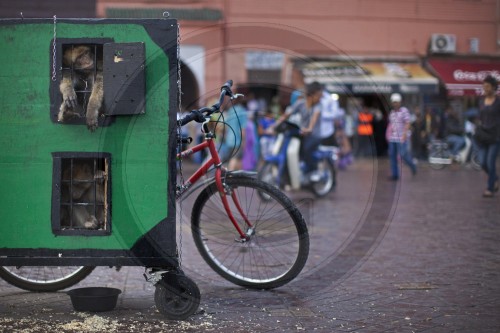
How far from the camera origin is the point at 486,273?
5816 mm

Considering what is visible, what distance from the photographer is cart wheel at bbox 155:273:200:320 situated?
4469 mm

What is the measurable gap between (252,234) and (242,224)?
0.31ft

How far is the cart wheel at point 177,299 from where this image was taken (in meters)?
4.47

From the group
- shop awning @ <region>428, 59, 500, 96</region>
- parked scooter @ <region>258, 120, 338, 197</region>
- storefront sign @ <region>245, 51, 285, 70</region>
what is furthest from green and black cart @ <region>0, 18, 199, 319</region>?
shop awning @ <region>428, 59, 500, 96</region>

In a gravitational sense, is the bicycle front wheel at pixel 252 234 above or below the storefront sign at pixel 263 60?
below

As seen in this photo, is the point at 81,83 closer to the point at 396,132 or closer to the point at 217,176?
the point at 217,176

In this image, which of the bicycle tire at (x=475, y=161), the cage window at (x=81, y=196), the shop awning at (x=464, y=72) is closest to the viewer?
the cage window at (x=81, y=196)

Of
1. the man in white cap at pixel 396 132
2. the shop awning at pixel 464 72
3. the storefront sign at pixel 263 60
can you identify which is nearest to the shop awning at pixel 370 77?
the shop awning at pixel 464 72

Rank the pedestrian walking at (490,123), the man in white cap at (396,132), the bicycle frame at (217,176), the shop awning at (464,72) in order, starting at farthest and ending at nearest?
the shop awning at (464,72)
the man in white cap at (396,132)
the pedestrian walking at (490,123)
the bicycle frame at (217,176)

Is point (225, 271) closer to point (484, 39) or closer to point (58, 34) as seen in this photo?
point (58, 34)

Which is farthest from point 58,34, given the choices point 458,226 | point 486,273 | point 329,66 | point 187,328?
point 329,66

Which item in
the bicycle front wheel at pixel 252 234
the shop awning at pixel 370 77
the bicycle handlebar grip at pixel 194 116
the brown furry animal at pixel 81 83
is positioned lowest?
the bicycle front wheel at pixel 252 234

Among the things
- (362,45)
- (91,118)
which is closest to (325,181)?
(91,118)

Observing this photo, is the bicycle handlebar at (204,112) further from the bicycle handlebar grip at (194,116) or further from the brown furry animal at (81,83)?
the brown furry animal at (81,83)
